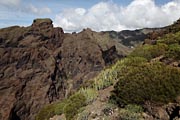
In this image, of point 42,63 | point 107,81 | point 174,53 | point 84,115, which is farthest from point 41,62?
point 84,115

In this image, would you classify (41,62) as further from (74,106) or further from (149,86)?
(149,86)

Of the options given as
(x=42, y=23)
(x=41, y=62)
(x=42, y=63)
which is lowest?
(x=42, y=63)

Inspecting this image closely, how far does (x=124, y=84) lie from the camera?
60.4 feet

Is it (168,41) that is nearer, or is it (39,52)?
(168,41)

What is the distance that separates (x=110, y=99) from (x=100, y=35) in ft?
561

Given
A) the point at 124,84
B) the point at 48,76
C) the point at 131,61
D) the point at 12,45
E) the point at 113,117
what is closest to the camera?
the point at 113,117

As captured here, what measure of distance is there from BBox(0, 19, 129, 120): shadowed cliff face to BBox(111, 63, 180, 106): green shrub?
10826 cm

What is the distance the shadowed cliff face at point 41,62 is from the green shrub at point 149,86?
108 meters

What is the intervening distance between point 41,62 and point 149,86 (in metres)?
135

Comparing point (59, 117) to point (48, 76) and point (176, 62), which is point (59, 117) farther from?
point (48, 76)

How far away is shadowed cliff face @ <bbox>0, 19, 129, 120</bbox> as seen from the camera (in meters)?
131

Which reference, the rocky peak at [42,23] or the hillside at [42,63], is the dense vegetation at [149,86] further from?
the rocky peak at [42,23]

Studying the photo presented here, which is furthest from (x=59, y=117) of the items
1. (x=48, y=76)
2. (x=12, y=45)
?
(x=12, y=45)

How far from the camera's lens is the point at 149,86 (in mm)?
17141
